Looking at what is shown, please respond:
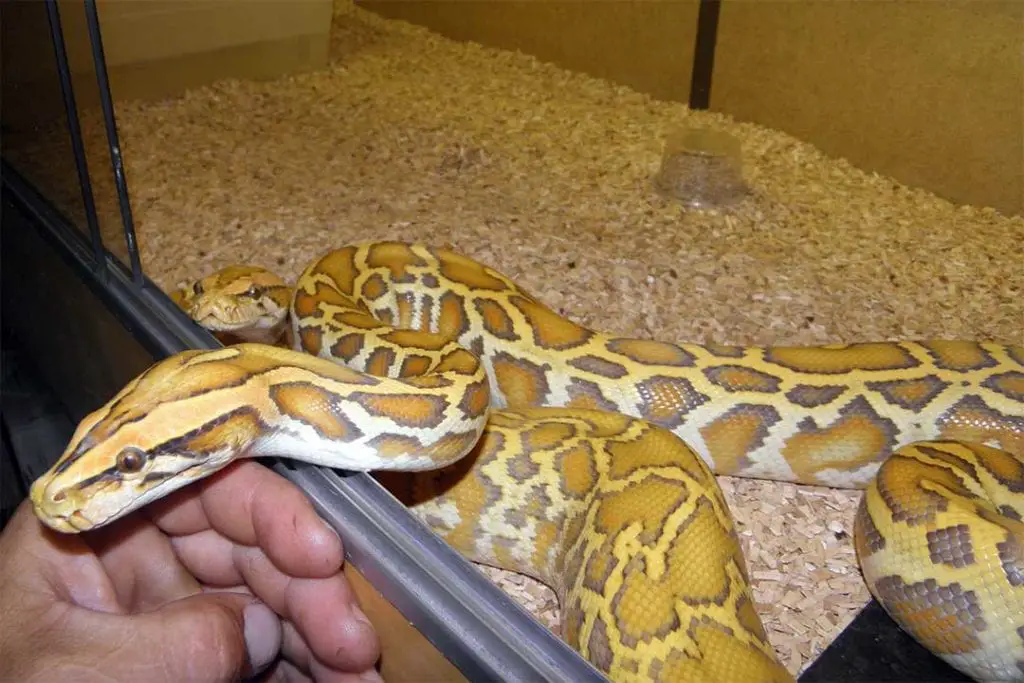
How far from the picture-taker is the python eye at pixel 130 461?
1.55 meters

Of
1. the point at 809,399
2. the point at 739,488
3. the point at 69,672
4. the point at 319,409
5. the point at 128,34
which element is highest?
the point at 128,34

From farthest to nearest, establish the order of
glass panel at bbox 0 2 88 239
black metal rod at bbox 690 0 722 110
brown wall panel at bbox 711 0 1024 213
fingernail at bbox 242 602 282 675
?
1. black metal rod at bbox 690 0 722 110
2. brown wall panel at bbox 711 0 1024 213
3. glass panel at bbox 0 2 88 239
4. fingernail at bbox 242 602 282 675

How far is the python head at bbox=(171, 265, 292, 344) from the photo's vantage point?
9.08ft

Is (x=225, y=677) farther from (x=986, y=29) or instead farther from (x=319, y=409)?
(x=986, y=29)

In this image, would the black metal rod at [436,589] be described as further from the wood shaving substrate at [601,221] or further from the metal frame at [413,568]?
the wood shaving substrate at [601,221]

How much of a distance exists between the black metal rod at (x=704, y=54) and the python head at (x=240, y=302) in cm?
270

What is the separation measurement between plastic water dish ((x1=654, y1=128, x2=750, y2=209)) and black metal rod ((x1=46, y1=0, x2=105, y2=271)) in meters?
2.52

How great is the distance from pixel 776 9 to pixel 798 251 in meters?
1.41

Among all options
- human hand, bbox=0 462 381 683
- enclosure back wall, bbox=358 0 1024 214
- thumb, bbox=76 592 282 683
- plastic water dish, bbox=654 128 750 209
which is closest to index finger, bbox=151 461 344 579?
human hand, bbox=0 462 381 683

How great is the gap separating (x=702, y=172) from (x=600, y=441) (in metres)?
2.06

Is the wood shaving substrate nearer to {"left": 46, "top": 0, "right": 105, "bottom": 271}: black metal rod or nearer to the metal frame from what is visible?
{"left": 46, "top": 0, "right": 105, "bottom": 271}: black metal rod

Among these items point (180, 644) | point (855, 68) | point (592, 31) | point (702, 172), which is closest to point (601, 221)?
point (702, 172)

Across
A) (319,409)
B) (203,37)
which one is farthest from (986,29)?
(203,37)

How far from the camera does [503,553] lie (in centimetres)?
233
